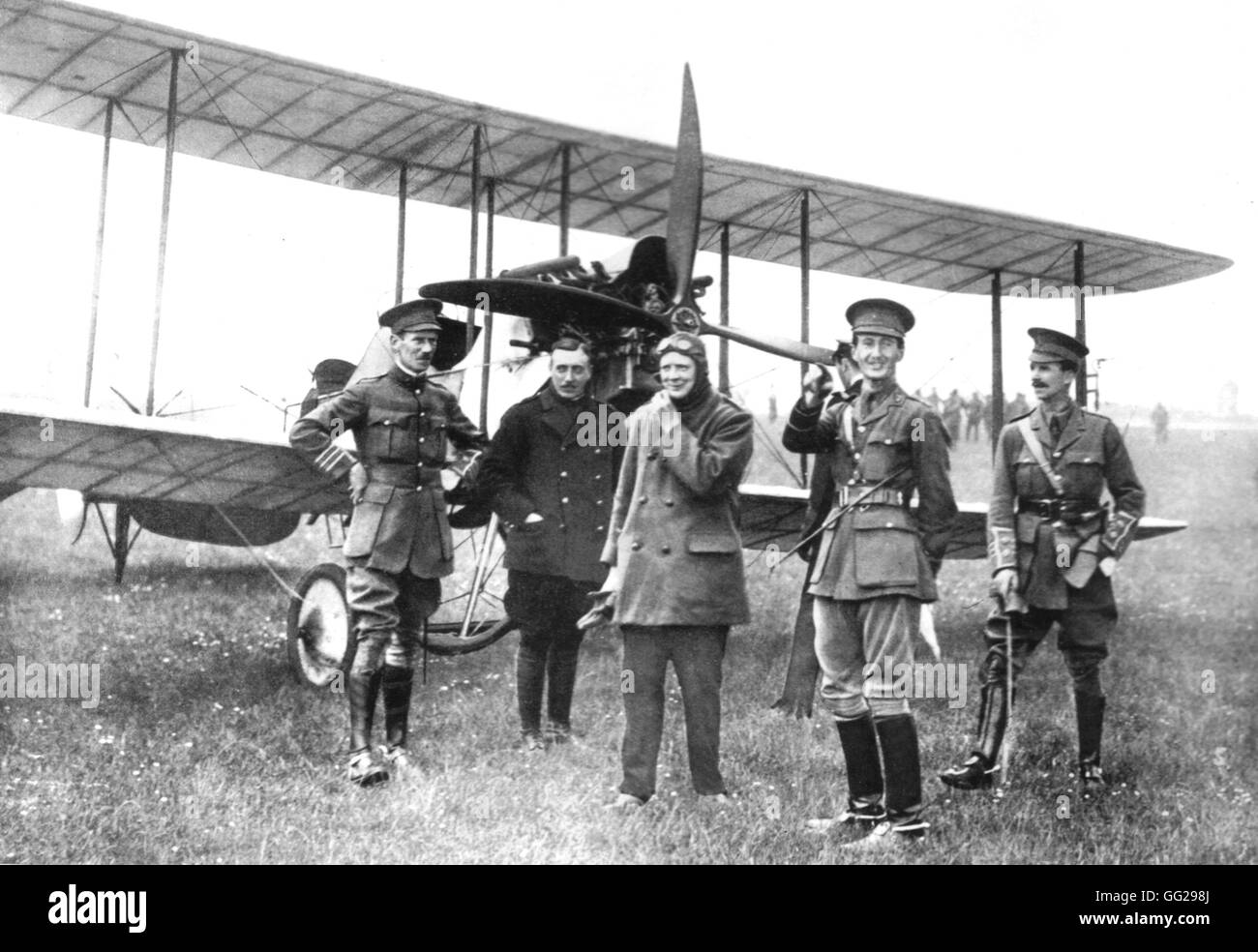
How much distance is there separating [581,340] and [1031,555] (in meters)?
2.29

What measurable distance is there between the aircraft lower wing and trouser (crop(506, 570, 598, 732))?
2.00 metres

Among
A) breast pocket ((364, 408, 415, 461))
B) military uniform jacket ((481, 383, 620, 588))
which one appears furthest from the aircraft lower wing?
breast pocket ((364, 408, 415, 461))

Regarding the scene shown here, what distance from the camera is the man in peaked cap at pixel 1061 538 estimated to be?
4.57m

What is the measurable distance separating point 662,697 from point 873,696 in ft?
2.61

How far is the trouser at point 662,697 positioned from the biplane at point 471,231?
4.33 feet

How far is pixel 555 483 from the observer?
500 cm

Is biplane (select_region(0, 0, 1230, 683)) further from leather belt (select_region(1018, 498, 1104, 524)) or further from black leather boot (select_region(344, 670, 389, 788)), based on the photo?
leather belt (select_region(1018, 498, 1104, 524))

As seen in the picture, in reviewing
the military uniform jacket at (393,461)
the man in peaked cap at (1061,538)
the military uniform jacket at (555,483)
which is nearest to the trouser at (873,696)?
the man in peaked cap at (1061,538)

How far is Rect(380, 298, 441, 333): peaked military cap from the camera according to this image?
459cm

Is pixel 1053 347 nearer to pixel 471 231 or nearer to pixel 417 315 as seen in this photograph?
pixel 417 315

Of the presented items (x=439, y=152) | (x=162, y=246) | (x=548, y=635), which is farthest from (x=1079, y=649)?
(x=162, y=246)
